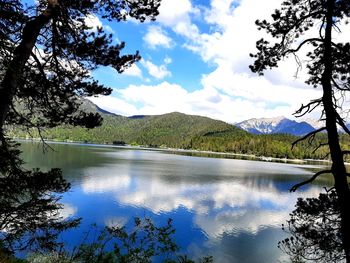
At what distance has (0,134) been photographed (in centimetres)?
727

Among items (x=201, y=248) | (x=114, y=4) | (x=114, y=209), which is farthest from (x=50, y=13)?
(x=114, y=209)

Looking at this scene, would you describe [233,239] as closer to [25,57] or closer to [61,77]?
[61,77]

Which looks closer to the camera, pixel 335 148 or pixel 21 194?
pixel 335 148

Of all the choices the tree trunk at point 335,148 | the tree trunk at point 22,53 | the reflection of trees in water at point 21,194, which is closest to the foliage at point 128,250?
the reflection of trees in water at point 21,194

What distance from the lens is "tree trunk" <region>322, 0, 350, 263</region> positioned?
22.6 feet

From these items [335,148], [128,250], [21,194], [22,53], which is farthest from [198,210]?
[22,53]

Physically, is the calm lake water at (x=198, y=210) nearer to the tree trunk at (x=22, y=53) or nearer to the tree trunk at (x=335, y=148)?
the tree trunk at (x=22, y=53)

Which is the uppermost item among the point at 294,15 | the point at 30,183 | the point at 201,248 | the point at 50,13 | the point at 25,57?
the point at 294,15

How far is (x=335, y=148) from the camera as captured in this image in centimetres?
734

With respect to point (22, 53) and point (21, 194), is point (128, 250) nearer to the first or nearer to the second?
point (21, 194)

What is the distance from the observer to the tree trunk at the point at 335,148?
22.6ft

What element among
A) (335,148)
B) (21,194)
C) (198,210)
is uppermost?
(335,148)

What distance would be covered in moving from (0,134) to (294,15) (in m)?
8.41

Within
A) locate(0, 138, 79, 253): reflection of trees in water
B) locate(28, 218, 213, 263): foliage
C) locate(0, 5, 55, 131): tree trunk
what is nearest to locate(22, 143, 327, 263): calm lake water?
locate(0, 138, 79, 253): reflection of trees in water
